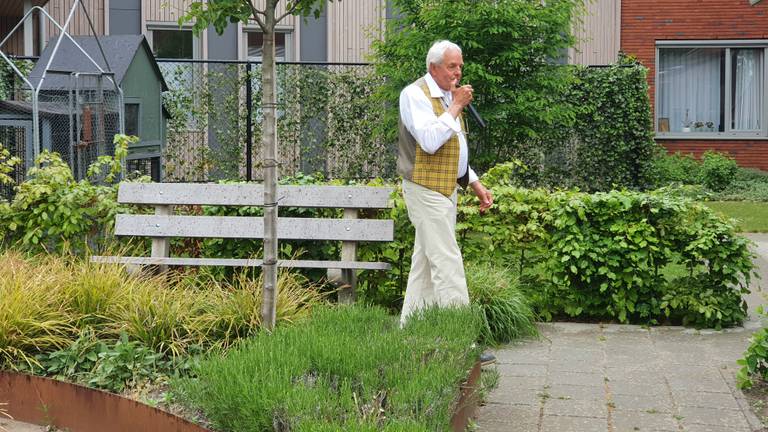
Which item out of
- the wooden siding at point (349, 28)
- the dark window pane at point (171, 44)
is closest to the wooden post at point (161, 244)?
the wooden siding at point (349, 28)

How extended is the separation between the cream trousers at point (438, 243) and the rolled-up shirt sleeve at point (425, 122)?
1.05 feet

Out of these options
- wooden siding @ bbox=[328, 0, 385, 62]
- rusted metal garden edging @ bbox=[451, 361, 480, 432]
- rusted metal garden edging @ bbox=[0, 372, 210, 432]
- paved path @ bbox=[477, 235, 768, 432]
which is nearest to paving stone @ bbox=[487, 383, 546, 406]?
paved path @ bbox=[477, 235, 768, 432]

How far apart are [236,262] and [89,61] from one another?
6.14m

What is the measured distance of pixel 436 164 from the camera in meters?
6.36

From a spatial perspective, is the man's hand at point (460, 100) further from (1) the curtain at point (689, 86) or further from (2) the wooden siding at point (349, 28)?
(1) the curtain at point (689, 86)

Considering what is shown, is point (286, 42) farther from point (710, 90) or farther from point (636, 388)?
point (636, 388)

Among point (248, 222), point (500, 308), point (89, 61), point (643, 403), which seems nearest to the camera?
point (643, 403)

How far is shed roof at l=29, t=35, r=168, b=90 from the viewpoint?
12.7 m

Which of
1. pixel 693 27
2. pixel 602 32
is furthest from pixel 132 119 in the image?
→ pixel 693 27

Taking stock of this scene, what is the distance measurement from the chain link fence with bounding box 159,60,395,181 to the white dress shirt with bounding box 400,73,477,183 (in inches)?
437

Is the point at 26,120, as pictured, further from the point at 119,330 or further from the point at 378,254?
the point at 119,330

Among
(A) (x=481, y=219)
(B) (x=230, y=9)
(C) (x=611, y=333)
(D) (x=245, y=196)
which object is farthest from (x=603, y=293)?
(B) (x=230, y=9)

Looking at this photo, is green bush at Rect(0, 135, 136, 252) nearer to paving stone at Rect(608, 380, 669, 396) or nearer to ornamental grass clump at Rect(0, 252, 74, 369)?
ornamental grass clump at Rect(0, 252, 74, 369)

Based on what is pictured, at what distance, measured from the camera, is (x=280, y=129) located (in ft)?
58.5
